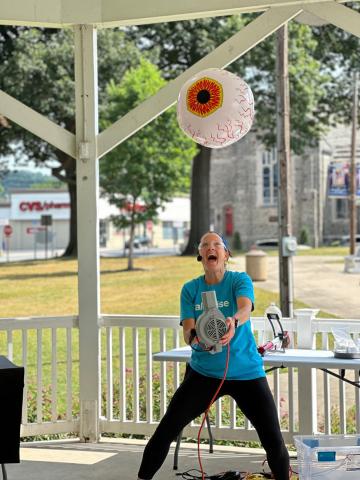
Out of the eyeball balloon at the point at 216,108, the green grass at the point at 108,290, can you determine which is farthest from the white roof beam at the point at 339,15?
the green grass at the point at 108,290

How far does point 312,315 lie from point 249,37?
172 cm

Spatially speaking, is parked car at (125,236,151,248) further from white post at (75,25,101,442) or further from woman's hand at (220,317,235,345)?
woman's hand at (220,317,235,345)

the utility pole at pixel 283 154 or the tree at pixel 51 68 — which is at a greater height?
the tree at pixel 51 68

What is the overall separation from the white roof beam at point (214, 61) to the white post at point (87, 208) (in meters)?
0.14

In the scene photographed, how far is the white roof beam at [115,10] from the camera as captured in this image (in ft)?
16.6

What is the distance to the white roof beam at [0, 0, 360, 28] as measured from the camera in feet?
16.6

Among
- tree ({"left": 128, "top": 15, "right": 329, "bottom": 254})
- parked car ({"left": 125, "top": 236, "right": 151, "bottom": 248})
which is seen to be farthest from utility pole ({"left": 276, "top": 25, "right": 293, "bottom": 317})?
parked car ({"left": 125, "top": 236, "right": 151, "bottom": 248})

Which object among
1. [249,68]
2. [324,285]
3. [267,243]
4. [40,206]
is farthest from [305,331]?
[40,206]

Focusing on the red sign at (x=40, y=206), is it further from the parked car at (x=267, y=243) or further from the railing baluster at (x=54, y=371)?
the railing baluster at (x=54, y=371)

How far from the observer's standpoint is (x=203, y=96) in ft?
14.5

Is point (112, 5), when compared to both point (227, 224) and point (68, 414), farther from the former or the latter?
point (227, 224)

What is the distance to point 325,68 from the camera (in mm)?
35281

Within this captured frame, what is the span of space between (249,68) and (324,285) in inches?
397

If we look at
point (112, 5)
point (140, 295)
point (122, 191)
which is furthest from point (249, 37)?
point (122, 191)
